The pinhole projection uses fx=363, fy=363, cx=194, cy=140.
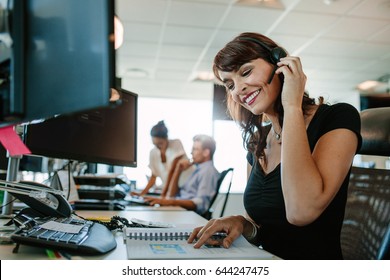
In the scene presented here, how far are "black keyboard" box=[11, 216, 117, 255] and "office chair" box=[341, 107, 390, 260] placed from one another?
583mm

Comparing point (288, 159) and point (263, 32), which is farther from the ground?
point (263, 32)

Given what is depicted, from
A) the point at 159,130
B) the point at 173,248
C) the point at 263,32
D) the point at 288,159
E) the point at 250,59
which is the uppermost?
the point at 263,32

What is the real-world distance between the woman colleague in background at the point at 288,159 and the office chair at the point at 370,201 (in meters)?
0.10

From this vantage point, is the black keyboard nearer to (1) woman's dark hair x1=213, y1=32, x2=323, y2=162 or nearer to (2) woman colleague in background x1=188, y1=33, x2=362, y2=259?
(2) woman colleague in background x1=188, y1=33, x2=362, y2=259

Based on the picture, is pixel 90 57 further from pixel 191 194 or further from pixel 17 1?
pixel 191 194

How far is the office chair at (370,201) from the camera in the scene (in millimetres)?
817

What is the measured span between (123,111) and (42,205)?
0.61 m

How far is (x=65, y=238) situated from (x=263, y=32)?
2.90 meters

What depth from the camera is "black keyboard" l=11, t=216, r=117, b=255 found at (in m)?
0.51

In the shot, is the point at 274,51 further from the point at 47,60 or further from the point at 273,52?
the point at 47,60

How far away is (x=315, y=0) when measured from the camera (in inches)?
100

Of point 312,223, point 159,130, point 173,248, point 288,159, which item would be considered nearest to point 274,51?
Answer: point 288,159

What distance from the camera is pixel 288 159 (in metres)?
0.69

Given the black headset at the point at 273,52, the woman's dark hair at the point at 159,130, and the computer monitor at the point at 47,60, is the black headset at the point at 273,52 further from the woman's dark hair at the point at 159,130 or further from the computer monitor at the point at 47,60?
the woman's dark hair at the point at 159,130
